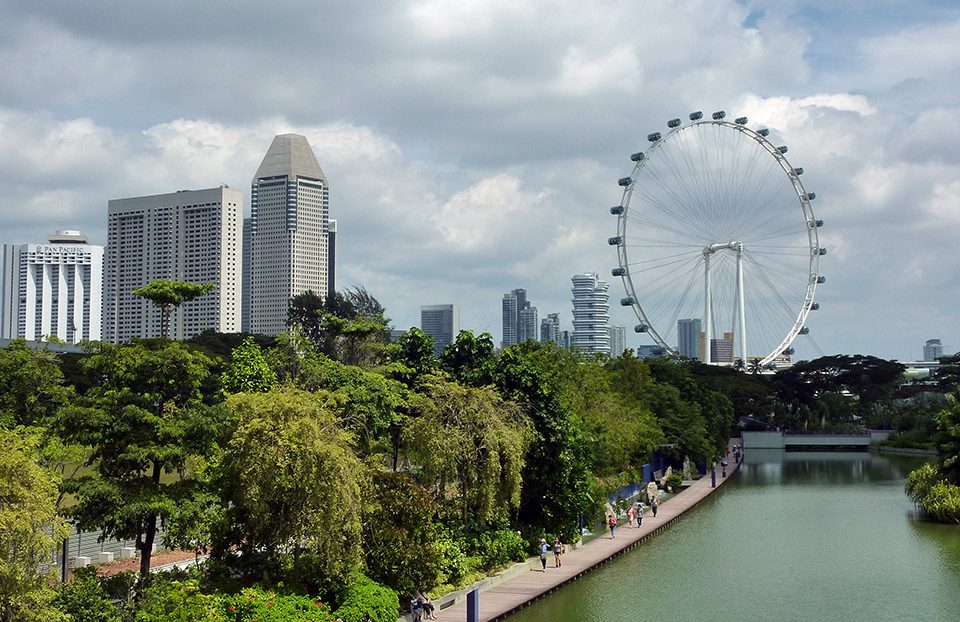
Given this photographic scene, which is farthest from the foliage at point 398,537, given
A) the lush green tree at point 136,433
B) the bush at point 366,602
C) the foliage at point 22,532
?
the foliage at point 22,532

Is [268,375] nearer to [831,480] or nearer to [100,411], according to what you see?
[100,411]

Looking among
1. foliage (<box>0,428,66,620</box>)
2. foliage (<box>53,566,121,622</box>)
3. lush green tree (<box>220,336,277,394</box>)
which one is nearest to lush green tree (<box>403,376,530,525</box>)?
lush green tree (<box>220,336,277,394</box>)

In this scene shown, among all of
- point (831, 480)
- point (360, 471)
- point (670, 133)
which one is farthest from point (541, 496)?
point (670, 133)

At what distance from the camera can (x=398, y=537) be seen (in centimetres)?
3111

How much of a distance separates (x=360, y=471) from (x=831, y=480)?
6394 centimetres

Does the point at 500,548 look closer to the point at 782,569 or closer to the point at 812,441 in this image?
the point at 782,569

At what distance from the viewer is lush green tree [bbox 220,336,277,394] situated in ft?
146

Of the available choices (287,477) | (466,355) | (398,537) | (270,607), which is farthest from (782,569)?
(270,607)

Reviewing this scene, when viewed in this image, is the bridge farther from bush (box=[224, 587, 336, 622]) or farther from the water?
bush (box=[224, 587, 336, 622])

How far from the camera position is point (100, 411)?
2670 centimetres

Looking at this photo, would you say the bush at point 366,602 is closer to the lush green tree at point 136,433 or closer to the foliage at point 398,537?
the foliage at point 398,537

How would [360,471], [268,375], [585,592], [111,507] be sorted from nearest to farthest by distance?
[111,507] < [360,471] < [585,592] < [268,375]

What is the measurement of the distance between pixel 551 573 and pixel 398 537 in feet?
32.5

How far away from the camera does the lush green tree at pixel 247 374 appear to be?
146 feet
